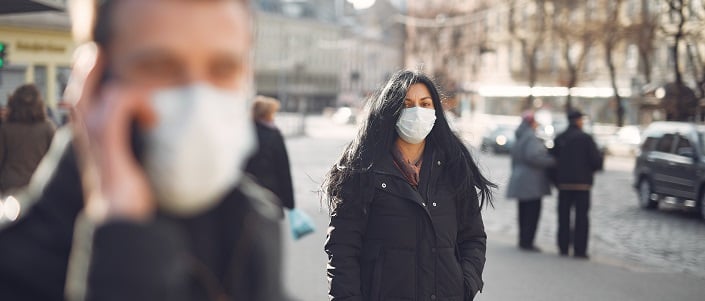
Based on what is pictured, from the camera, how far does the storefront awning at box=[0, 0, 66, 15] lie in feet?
24.8

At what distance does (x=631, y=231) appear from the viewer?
16.6 m

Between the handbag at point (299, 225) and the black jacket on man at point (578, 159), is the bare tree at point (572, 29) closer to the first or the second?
the black jacket on man at point (578, 159)

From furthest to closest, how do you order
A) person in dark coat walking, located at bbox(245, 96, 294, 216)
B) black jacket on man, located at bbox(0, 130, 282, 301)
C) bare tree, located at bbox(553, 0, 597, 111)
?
1. bare tree, located at bbox(553, 0, 597, 111)
2. person in dark coat walking, located at bbox(245, 96, 294, 216)
3. black jacket on man, located at bbox(0, 130, 282, 301)

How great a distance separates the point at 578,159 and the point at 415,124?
30.3ft

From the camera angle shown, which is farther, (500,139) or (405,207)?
(500,139)

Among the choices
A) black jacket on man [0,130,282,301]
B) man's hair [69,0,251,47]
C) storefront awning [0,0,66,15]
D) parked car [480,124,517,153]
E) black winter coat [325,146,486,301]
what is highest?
storefront awning [0,0,66,15]

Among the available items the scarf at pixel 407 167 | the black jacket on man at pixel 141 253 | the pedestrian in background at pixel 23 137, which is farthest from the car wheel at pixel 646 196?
the black jacket on man at pixel 141 253

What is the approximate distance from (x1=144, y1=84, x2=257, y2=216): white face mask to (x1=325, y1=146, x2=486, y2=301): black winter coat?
308 cm

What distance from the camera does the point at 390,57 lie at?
141 m

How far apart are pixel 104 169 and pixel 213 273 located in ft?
0.86

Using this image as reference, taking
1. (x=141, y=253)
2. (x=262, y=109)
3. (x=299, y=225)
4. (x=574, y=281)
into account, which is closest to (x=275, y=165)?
(x=299, y=225)

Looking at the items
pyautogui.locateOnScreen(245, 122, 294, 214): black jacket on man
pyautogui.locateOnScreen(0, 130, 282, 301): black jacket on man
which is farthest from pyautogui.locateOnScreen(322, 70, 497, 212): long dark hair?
pyautogui.locateOnScreen(245, 122, 294, 214): black jacket on man

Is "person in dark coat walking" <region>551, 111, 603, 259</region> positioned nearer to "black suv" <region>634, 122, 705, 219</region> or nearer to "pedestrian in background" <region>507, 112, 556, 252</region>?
"pedestrian in background" <region>507, 112, 556, 252</region>

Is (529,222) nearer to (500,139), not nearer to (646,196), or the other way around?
(646,196)
